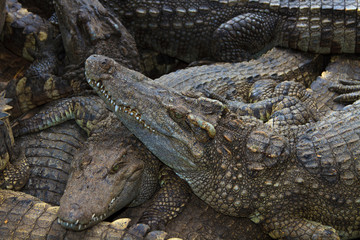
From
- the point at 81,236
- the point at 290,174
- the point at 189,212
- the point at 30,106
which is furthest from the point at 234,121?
the point at 30,106

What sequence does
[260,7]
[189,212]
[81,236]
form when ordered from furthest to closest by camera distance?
[260,7] < [189,212] < [81,236]

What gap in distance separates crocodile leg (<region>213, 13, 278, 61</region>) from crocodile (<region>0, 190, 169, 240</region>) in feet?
7.04

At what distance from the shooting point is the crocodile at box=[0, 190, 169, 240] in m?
1.92

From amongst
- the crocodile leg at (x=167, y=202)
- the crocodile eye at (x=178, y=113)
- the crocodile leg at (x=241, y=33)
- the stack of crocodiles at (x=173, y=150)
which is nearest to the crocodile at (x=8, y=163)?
the stack of crocodiles at (x=173, y=150)

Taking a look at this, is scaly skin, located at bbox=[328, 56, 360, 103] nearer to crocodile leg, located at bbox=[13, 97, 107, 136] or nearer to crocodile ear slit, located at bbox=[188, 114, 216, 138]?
crocodile ear slit, located at bbox=[188, 114, 216, 138]

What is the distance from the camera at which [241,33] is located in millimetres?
3676

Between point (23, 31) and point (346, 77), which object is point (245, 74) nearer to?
point (346, 77)

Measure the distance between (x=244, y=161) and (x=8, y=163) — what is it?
148 centimetres

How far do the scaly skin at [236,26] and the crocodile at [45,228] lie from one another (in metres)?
2.16

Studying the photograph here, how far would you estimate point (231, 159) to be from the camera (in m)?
2.20

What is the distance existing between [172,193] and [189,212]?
0.15 m

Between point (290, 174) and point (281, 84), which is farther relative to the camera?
point (281, 84)

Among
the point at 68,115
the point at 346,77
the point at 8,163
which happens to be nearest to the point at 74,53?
the point at 68,115

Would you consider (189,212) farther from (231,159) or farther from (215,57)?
(215,57)
